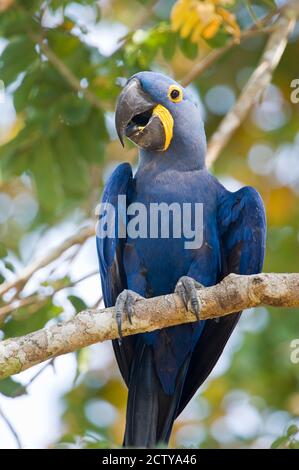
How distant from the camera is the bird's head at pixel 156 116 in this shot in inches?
195

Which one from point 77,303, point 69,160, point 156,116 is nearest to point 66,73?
point 69,160

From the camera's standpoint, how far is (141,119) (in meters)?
5.10

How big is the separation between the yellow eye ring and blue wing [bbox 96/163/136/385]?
1.90 ft

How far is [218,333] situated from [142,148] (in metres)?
1.20

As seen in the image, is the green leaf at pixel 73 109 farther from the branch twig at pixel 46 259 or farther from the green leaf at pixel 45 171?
the branch twig at pixel 46 259

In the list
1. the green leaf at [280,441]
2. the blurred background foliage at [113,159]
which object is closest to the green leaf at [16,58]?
the blurred background foliage at [113,159]

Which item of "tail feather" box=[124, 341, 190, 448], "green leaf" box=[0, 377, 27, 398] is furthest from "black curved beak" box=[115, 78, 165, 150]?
"green leaf" box=[0, 377, 27, 398]

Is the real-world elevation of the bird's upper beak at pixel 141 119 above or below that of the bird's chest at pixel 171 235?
above

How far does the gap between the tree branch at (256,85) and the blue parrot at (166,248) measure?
0.66 metres

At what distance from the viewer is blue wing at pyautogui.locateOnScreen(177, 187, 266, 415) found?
498 centimetres

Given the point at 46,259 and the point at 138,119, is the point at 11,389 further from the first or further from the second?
the point at 138,119
